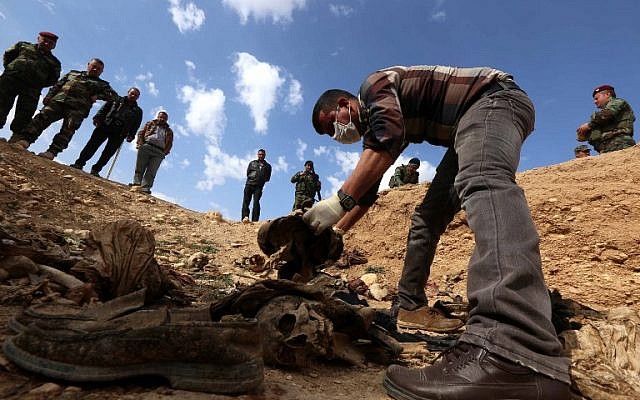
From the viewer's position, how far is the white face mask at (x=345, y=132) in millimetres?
2365

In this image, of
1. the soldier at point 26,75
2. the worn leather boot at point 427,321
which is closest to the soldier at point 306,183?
the soldier at point 26,75

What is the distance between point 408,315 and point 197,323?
6.64 feet

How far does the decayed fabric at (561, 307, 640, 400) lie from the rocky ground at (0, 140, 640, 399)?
2.28 ft

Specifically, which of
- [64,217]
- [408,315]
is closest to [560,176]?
[408,315]

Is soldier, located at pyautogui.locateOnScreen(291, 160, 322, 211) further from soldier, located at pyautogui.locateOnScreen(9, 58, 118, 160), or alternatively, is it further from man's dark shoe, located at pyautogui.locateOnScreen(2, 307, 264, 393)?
man's dark shoe, located at pyautogui.locateOnScreen(2, 307, 264, 393)

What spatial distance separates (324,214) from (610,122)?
8.20 meters

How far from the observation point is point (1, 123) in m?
6.25

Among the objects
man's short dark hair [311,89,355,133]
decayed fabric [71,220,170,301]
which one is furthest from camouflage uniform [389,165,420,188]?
decayed fabric [71,220,170,301]

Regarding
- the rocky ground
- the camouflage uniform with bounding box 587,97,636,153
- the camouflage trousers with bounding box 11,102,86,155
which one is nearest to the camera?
the rocky ground

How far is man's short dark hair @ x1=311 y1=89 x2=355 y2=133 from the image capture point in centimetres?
245

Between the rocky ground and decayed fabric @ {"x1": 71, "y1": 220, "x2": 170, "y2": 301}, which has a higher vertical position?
the rocky ground

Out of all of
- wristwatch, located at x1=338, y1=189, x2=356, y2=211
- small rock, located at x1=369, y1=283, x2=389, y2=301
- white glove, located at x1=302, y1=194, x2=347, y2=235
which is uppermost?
wristwatch, located at x1=338, y1=189, x2=356, y2=211

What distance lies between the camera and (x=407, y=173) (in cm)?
1117

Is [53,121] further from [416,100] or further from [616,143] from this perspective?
[616,143]
